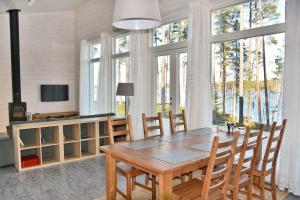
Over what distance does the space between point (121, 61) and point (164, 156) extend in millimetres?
4646

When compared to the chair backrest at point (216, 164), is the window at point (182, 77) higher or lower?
higher

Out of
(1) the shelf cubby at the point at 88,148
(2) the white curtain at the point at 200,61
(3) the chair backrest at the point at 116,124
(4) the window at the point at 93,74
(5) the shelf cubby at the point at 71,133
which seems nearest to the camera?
(3) the chair backrest at the point at 116,124

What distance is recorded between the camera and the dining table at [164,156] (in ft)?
6.88

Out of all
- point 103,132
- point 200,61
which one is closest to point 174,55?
point 200,61

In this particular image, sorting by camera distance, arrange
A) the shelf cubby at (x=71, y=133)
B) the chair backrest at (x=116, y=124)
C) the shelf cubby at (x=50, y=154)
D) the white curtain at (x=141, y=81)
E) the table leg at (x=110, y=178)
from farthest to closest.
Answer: the white curtain at (x=141, y=81), the shelf cubby at (x=71, y=133), the shelf cubby at (x=50, y=154), the chair backrest at (x=116, y=124), the table leg at (x=110, y=178)

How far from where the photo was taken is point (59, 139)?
4.56 m

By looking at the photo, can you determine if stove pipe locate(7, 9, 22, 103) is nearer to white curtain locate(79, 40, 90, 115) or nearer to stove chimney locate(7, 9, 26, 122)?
stove chimney locate(7, 9, 26, 122)

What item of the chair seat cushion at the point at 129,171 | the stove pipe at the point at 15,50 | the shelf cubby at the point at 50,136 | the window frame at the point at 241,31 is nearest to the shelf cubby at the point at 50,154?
the shelf cubby at the point at 50,136

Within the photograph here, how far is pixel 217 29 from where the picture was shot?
435 centimetres

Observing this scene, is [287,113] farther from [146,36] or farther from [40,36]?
[40,36]

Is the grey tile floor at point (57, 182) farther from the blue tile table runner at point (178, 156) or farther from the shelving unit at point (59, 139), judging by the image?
the blue tile table runner at point (178, 156)

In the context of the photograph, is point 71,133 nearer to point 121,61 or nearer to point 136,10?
point 121,61

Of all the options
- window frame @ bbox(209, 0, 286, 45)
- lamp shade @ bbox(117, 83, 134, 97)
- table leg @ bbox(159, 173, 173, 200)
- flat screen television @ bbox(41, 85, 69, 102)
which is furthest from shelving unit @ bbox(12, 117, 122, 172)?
flat screen television @ bbox(41, 85, 69, 102)

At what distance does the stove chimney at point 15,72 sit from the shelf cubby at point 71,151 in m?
2.35
